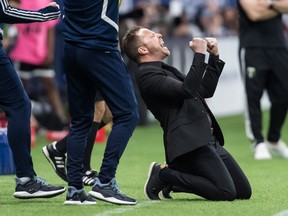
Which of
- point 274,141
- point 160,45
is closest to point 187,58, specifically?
point 274,141

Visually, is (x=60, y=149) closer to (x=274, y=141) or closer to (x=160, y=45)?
(x=160, y=45)

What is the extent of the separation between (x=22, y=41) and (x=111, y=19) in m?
7.99

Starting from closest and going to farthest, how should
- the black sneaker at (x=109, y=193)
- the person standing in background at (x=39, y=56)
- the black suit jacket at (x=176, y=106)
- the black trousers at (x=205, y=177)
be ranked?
the black sneaker at (x=109, y=193) → the black suit jacket at (x=176, y=106) → the black trousers at (x=205, y=177) → the person standing in background at (x=39, y=56)

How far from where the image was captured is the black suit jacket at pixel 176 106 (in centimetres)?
865

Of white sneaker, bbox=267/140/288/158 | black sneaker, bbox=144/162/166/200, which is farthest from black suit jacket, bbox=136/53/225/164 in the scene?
white sneaker, bbox=267/140/288/158

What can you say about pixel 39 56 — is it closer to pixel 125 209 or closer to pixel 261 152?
pixel 261 152

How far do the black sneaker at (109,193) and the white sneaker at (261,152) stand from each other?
4.78 meters

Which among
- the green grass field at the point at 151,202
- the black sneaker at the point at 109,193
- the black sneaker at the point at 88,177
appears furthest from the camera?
the black sneaker at the point at 88,177

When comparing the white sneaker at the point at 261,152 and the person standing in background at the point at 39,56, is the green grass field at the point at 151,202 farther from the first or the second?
the person standing in background at the point at 39,56

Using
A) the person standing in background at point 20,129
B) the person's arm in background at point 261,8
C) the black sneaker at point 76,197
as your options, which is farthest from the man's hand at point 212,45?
the person's arm in background at point 261,8

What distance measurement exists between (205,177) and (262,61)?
4.52 metres

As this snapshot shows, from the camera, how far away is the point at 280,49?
13164 mm

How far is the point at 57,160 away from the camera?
10.2m

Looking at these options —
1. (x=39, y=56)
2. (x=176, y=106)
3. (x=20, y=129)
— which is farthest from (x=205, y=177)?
(x=39, y=56)
